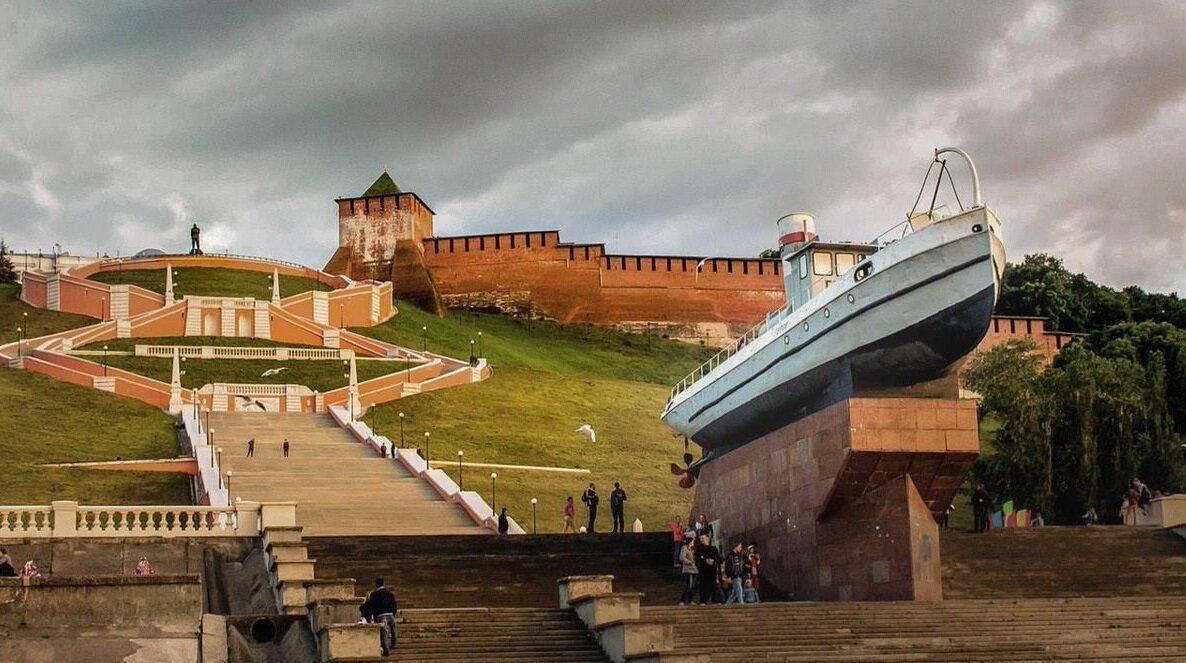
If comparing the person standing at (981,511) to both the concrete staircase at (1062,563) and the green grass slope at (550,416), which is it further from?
the green grass slope at (550,416)

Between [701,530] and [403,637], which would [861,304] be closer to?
[701,530]

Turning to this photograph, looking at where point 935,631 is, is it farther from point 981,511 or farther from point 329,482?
point 329,482

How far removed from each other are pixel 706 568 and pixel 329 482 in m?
14.9

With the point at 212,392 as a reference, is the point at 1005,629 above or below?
below

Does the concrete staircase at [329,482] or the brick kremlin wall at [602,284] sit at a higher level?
the brick kremlin wall at [602,284]

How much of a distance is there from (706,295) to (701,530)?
5131cm

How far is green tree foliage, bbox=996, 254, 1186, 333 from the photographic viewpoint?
220ft

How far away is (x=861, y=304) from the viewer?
20516mm

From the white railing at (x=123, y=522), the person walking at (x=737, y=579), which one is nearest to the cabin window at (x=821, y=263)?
the person walking at (x=737, y=579)

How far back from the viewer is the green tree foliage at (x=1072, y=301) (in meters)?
67.1

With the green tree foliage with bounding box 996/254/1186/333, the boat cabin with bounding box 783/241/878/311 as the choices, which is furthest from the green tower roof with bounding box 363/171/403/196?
the boat cabin with bounding box 783/241/878/311

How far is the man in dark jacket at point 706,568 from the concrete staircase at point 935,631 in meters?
1.56

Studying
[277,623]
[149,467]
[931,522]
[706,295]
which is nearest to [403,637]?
[277,623]

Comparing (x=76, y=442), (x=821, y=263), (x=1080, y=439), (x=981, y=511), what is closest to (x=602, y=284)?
(x=76, y=442)
